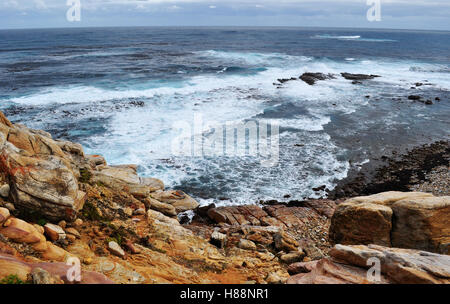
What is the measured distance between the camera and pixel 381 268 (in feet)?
22.1

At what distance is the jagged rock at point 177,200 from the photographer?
1517cm

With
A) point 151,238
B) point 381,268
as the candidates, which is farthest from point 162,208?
point 381,268

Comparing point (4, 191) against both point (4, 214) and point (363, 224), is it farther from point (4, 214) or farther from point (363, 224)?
point (363, 224)

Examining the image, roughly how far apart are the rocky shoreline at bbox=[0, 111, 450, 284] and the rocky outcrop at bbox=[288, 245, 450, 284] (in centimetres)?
2

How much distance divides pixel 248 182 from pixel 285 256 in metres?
8.85

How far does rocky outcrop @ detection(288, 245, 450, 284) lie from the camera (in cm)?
627

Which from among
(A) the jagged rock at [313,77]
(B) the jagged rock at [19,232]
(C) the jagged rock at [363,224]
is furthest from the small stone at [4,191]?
(A) the jagged rock at [313,77]

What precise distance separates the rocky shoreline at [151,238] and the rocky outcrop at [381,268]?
2 cm

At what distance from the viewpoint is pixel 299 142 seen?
2480 cm

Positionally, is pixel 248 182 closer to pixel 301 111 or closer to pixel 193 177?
pixel 193 177

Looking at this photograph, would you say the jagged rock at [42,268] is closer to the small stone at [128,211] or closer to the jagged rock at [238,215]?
the small stone at [128,211]

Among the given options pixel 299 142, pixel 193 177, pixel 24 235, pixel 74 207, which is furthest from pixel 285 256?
pixel 299 142

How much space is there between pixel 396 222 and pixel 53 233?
34.4 feet
